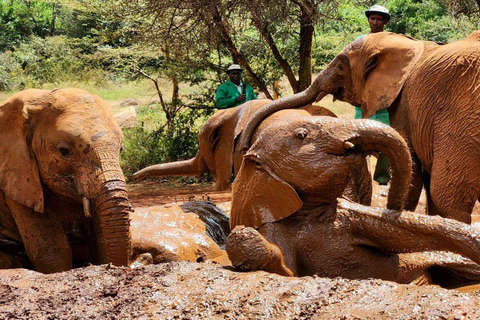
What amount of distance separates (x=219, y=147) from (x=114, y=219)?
9.40 ft

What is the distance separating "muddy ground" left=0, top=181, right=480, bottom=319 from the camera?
279 cm

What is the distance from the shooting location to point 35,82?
867 inches

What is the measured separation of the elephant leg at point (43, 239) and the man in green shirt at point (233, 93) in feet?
16.7

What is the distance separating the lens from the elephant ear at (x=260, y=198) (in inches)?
169

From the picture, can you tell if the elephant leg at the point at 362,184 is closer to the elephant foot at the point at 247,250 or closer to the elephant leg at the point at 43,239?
the elephant foot at the point at 247,250

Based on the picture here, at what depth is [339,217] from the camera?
13.9 feet

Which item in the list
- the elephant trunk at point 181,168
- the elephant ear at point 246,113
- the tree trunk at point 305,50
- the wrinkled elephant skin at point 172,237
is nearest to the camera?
the wrinkled elephant skin at point 172,237

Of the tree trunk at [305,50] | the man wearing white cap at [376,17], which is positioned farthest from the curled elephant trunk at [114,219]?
the tree trunk at [305,50]

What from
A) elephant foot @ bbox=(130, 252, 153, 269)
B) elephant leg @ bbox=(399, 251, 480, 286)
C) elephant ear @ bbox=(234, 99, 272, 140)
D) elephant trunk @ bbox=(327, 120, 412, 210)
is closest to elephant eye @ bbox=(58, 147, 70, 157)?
elephant foot @ bbox=(130, 252, 153, 269)

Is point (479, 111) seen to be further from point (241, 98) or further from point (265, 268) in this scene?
point (241, 98)

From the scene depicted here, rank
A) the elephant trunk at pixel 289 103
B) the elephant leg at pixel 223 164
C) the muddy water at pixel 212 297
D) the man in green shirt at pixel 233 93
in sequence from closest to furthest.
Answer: the muddy water at pixel 212 297, the elephant trunk at pixel 289 103, the elephant leg at pixel 223 164, the man in green shirt at pixel 233 93

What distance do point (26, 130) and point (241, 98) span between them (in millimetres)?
5117

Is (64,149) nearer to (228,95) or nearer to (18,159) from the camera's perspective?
(18,159)

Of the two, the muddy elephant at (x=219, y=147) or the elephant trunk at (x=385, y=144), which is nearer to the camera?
the elephant trunk at (x=385, y=144)
